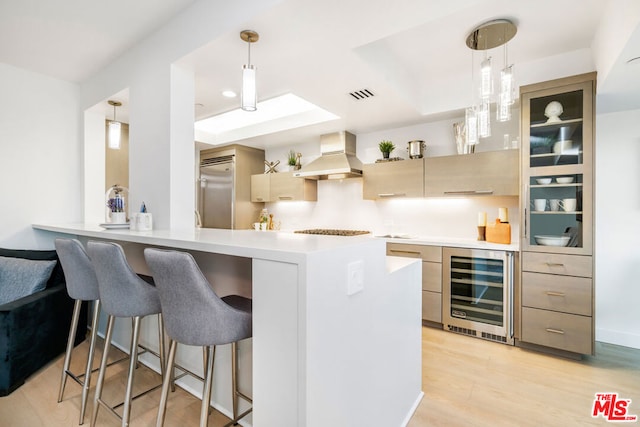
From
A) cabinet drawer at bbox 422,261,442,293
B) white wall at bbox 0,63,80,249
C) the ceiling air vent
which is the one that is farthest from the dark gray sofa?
cabinet drawer at bbox 422,261,442,293

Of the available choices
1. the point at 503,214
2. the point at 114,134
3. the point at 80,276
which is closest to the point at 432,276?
the point at 503,214

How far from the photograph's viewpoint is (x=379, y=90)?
269 cm

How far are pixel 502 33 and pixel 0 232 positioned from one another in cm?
449

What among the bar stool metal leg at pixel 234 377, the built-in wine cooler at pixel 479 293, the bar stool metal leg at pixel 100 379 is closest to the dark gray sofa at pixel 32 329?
the bar stool metal leg at pixel 100 379

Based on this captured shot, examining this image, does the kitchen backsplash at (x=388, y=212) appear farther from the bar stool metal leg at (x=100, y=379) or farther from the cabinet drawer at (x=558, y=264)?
the bar stool metal leg at (x=100, y=379)

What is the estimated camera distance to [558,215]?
8.29ft

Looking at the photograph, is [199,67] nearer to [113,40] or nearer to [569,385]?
[113,40]

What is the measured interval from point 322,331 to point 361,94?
2.34 meters

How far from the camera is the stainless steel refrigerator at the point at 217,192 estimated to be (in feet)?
15.7

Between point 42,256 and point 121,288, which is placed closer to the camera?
point 121,288

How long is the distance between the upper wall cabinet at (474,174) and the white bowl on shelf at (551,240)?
476 millimetres

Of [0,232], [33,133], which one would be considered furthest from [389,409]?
Answer: [33,133]

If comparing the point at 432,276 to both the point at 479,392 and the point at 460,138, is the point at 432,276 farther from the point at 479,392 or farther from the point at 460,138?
the point at 460,138

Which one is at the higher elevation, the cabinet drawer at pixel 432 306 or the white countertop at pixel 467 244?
the white countertop at pixel 467 244
